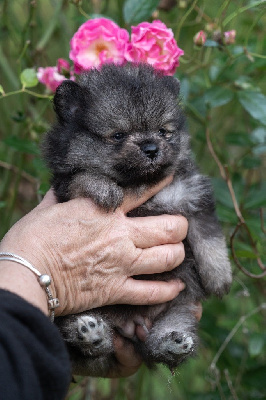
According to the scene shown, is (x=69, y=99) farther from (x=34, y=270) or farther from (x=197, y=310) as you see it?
(x=197, y=310)

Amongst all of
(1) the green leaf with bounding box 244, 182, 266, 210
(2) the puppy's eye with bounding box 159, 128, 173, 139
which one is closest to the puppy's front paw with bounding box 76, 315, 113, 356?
(2) the puppy's eye with bounding box 159, 128, 173, 139

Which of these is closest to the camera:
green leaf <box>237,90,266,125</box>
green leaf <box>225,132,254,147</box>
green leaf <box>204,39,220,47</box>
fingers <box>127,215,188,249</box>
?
fingers <box>127,215,188,249</box>

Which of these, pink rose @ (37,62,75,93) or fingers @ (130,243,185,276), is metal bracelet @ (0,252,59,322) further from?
pink rose @ (37,62,75,93)

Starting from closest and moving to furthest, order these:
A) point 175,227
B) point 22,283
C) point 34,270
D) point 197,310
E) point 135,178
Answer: point 22,283
point 34,270
point 135,178
point 175,227
point 197,310

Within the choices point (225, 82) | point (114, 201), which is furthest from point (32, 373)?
point (225, 82)

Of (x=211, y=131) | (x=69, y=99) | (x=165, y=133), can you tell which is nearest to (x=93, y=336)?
(x=165, y=133)

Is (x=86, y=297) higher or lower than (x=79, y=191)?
lower

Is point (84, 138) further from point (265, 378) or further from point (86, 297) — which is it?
point (265, 378)
